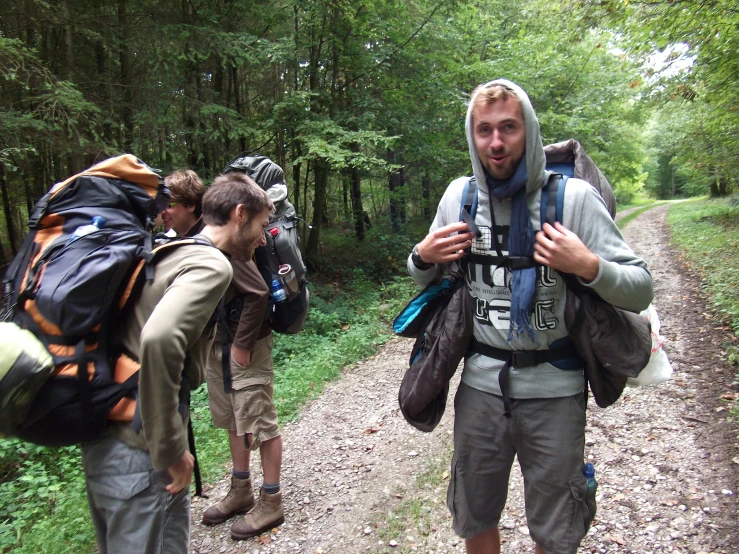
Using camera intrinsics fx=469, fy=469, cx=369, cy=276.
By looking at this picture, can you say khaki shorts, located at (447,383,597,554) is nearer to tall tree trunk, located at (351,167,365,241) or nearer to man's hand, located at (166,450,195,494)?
man's hand, located at (166,450,195,494)

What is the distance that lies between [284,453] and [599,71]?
14.7 m

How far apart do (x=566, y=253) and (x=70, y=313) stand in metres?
1.72

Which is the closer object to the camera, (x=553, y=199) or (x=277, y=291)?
(x=553, y=199)

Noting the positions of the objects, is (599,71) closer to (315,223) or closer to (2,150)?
(315,223)

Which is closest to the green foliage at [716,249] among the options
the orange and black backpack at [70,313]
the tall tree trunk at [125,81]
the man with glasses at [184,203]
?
the man with glasses at [184,203]

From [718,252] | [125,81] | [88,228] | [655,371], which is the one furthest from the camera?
[718,252]

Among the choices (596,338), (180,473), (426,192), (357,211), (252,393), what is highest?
(426,192)

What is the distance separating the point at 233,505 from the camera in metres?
3.36

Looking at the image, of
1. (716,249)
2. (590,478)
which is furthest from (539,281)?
(716,249)

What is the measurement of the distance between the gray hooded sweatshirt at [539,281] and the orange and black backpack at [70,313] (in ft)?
4.52

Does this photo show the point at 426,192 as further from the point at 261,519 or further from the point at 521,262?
the point at 521,262

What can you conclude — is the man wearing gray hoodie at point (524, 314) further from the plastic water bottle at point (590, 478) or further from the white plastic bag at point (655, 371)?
the white plastic bag at point (655, 371)

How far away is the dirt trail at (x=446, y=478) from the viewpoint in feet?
9.96

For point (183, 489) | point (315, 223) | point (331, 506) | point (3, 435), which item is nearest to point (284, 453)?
point (331, 506)
